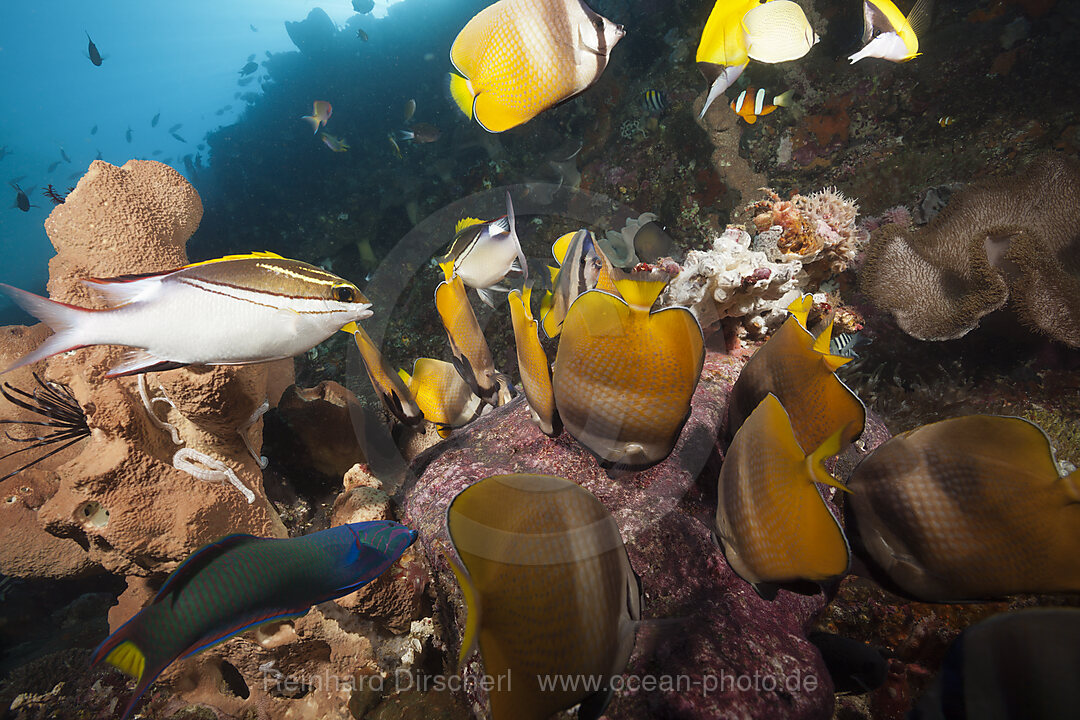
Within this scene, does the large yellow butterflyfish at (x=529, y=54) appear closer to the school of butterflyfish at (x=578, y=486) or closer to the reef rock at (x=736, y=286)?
the school of butterflyfish at (x=578, y=486)

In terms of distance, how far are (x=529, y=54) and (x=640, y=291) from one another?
0.97 metres

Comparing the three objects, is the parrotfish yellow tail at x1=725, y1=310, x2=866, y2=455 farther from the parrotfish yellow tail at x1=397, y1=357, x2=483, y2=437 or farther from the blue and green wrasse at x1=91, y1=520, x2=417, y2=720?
the parrotfish yellow tail at x1=397, y1=357, x2=483, y2=437

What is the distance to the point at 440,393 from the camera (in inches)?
85.1

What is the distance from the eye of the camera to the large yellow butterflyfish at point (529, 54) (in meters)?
1.29

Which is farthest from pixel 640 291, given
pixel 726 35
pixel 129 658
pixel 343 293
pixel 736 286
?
pixel 726 35

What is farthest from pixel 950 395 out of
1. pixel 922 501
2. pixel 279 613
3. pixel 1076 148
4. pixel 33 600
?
pixel 33 600

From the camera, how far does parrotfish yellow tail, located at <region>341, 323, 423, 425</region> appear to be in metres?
1.94

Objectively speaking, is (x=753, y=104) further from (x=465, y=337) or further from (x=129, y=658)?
(x=129, y=658)

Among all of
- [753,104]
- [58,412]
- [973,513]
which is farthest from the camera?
[753,104]

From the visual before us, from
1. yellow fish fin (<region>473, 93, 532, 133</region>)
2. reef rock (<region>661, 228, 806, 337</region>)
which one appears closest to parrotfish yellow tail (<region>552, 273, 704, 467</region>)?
yellow fish fin (<region>473, 93, 532, 133</region>)

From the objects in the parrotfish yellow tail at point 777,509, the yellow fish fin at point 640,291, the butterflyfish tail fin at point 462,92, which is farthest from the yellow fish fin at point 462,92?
the parrotfish yellow tail at point 777,509

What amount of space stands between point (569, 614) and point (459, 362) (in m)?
1.61

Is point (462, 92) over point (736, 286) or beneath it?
over

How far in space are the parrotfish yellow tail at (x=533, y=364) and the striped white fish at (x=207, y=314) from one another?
2.03ft
